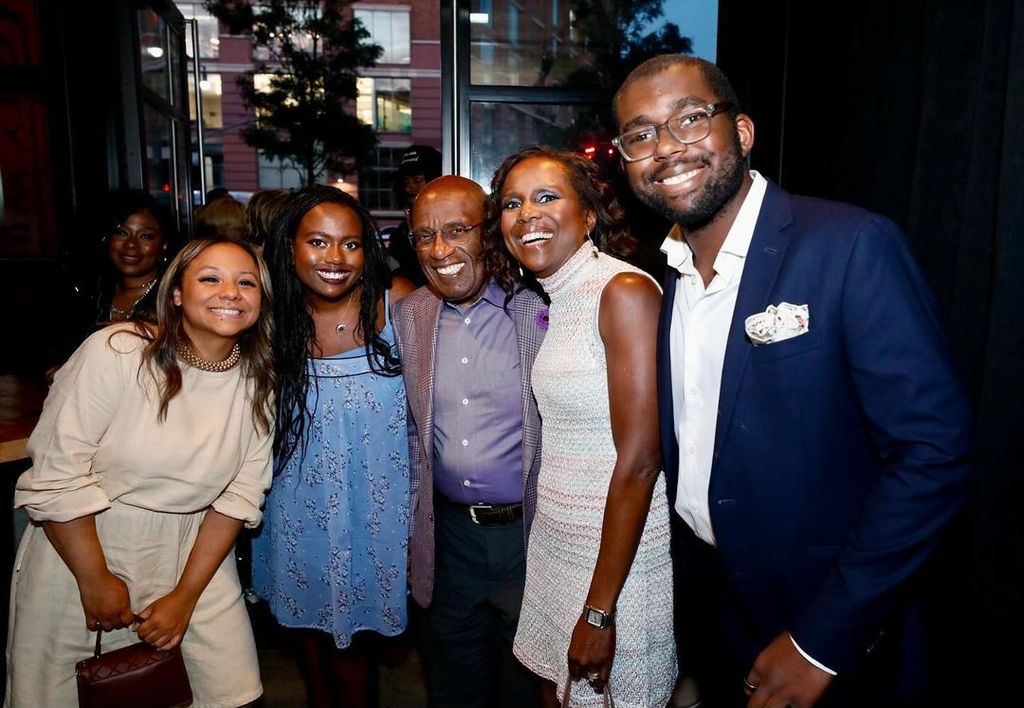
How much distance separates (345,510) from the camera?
7.26 ft

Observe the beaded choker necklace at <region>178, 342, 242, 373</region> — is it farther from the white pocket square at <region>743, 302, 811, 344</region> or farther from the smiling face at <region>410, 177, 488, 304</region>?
the white pocket square at <region>743, 302, 811, 344</region>

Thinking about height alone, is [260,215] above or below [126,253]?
above

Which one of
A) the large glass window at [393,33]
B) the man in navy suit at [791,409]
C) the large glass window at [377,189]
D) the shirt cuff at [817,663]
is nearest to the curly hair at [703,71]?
the man in navy suit at [791,409]

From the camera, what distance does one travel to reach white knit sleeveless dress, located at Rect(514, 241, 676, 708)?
1721mm

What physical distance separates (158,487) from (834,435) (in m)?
1.69

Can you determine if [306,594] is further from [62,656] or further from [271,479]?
[62,656]

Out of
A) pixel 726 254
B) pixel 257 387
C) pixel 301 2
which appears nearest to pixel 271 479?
pixel 257 387

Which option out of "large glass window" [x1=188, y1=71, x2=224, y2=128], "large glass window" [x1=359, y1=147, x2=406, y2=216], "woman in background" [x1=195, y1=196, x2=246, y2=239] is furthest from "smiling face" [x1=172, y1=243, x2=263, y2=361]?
"large glass window" [x1=188, y1=71, x2=224, y2=128]

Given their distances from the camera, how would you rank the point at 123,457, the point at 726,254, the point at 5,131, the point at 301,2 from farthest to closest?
the point at 301,2, the point at 5,131, the point at 123,457, the point at 726,254

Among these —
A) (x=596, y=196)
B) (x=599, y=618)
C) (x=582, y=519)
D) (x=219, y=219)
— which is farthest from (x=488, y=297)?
(x=219, y=219)

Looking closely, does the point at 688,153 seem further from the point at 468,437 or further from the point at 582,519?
the point at 468,437

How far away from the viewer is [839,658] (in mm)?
1256

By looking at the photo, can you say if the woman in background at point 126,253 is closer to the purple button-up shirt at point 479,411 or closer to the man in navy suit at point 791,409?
the purple button-up shirt at point 479,411

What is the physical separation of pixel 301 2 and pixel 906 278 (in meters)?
18.8
